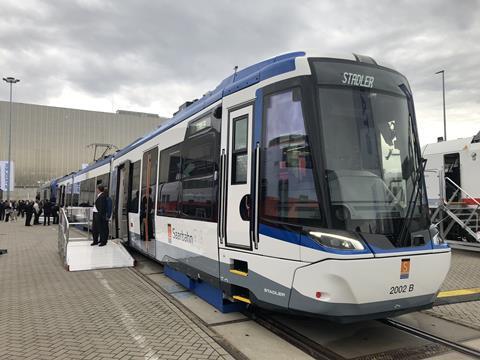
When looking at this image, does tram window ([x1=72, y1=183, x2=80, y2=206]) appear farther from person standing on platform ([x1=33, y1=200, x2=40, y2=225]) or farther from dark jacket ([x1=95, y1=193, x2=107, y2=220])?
dark jacket ([x1=95, y1=193, x2=107, y2=220])

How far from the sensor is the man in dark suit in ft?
37.2

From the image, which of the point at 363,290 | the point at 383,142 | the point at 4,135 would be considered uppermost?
the point at 4,135

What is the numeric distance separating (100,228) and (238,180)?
24.5ft

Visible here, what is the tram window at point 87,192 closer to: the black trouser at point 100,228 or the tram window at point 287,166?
the black trouser at point 100,228

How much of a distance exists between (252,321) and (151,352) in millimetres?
1575

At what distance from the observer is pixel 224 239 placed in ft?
17.8

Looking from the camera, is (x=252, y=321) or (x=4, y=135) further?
(x=4, y=135)

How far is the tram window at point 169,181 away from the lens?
7426mm

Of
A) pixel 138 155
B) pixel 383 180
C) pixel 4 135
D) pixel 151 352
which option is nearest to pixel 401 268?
pixel 383 180

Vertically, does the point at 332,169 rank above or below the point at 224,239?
above

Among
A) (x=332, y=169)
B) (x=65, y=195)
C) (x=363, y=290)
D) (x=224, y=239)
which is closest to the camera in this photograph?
(x=363, y=290)

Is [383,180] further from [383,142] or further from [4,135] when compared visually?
[4,135]

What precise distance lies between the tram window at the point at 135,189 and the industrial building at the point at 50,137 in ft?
190

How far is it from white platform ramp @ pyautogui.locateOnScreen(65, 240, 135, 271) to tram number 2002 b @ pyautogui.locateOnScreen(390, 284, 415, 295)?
7.21m
